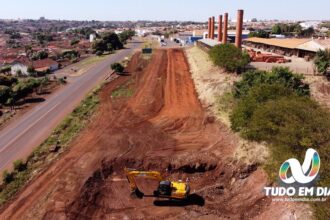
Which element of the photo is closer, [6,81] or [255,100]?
[255,100]

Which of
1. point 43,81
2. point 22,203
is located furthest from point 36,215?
point 43,81

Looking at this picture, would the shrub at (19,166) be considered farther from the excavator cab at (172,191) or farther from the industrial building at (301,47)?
the industrial building at (301,47)

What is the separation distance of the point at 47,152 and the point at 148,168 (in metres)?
9.46

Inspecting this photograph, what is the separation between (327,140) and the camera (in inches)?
693

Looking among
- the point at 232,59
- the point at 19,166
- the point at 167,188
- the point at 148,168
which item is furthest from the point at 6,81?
the point at 167,188

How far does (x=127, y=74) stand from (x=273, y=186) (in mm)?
43980

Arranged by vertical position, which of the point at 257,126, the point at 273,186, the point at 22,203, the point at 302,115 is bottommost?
the point at 22,203

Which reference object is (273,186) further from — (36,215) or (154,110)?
(154,110)

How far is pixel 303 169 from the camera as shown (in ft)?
59.1

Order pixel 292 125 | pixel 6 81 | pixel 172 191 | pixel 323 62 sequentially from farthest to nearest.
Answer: pixel 6 81, pixel 323 62, pixel 172 191, pixel 292 125

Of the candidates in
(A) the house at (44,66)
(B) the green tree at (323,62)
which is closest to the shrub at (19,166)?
(B) the green tree at (323,62)

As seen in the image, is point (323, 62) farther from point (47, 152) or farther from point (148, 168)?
point (47, 152)

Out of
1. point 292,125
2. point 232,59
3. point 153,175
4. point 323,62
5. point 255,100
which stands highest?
point 323,62

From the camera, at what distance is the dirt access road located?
760 inches
